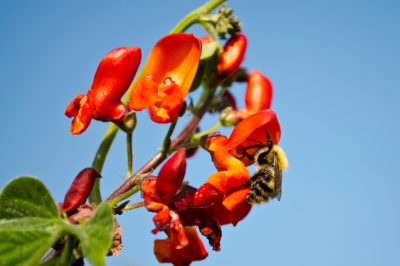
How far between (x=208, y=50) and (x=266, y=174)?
2.55 feet

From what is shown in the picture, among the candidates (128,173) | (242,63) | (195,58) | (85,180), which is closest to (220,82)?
(242,63)

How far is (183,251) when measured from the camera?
2713 mm

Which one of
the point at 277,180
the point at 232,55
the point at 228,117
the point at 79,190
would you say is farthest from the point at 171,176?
the point at 232,55

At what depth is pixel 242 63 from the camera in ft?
13.6

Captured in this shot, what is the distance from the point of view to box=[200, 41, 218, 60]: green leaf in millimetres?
3400

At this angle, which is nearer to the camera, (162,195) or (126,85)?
(162,195)

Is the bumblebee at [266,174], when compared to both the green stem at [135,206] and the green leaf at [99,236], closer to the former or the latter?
the green stem at [135,206]

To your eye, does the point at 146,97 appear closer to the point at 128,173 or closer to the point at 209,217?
the point at 128,173

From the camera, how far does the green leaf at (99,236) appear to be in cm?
150

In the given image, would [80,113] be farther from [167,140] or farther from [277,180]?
[277,180]

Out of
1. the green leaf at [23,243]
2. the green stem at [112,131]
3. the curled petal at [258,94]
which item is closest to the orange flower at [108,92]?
the green stem at [112,131]

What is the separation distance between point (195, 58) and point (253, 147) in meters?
0.64

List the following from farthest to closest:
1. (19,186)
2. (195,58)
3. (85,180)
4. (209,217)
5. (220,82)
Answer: (220,82) < (195,58) < (209,217) < (85,180) < (19,186)

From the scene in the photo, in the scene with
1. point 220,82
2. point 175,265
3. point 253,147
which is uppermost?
point 220,82
